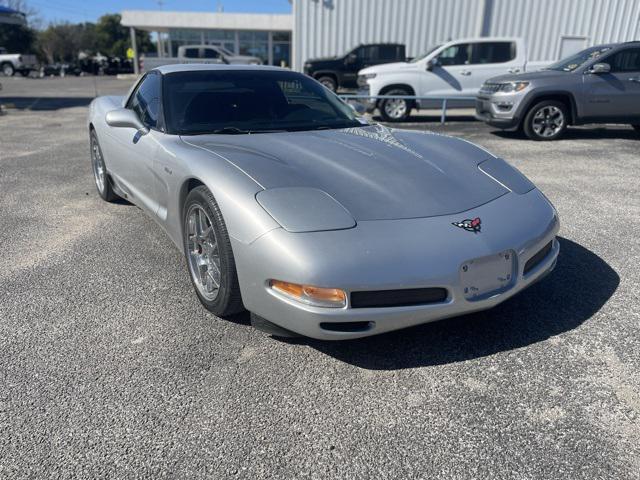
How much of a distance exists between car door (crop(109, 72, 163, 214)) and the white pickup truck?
8000mm

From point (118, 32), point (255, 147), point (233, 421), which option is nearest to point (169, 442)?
point (233, 421)

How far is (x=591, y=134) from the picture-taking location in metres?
9.68

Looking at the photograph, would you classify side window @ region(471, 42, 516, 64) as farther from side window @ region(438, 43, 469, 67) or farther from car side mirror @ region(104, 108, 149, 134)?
car side mirror @ region(104, 108, 149, 134)

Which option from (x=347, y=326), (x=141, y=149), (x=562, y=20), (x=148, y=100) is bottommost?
(x=347, y=326)

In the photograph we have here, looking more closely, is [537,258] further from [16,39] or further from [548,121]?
[16,39]

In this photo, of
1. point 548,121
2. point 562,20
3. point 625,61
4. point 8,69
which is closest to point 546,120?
point 548,121

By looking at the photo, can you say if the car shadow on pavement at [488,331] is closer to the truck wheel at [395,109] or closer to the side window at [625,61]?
the side window at [625,61]

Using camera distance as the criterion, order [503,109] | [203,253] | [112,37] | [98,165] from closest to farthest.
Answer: [203,253] < [98,165] < [503,109] < [112,37]

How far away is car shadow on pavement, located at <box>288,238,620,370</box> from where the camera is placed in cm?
251

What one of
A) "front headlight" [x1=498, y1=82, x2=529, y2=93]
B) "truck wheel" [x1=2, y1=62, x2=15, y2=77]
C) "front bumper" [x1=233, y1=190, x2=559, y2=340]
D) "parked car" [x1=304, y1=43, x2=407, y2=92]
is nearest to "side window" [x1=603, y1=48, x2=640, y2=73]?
"front headlight" [x1=498, y1=82, x2=529, y2=93]

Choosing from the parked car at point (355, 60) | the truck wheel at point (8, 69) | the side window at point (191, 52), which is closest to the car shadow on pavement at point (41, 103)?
the parked car at point (355, 60)

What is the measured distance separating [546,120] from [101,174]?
24.2 feet

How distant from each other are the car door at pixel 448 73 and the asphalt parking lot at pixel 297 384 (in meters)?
8.67

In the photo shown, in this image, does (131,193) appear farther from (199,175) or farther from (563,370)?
(563,370)
